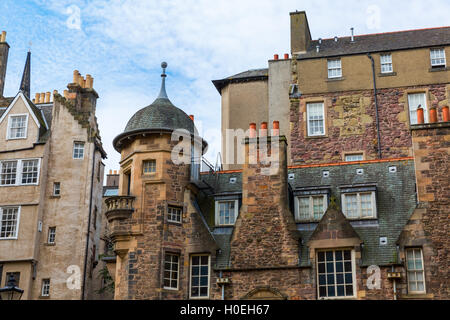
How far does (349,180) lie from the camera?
30297 mm

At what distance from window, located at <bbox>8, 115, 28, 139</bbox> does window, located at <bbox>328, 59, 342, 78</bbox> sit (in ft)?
54.1

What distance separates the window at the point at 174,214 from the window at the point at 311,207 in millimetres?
4803

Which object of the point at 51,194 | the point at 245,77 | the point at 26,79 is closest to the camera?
the point at 51,194

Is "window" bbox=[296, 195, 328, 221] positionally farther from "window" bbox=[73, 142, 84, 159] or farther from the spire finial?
"window" bbox=[73, 142, 84, 159]

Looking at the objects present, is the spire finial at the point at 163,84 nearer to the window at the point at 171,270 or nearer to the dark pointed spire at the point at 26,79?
the window at the point at 171,270

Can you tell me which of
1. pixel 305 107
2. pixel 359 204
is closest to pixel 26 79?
pixel 305 107

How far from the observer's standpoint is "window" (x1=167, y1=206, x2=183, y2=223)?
30.0 metres

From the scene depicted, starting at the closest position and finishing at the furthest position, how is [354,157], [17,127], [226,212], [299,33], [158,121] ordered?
1. [226,212]
2. [158,121]
3. [354,157]
4. [17,127]
5. [299,33]

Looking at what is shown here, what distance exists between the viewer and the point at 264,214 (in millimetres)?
28891

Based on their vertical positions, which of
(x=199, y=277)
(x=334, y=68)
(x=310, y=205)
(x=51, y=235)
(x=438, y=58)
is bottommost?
(x=199, y=277)

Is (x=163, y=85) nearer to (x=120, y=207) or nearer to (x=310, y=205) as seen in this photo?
(x=120, y=207)

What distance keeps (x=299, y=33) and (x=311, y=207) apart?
48.5 ft

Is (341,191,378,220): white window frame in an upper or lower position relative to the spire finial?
lower

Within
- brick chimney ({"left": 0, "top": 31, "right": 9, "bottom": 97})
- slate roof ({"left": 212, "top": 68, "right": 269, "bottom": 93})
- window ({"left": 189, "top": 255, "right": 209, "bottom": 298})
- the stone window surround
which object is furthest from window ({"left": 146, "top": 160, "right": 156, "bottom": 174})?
brick chimney ({"left": 0, "top": 31, "right": 9, "bottom": 97})
